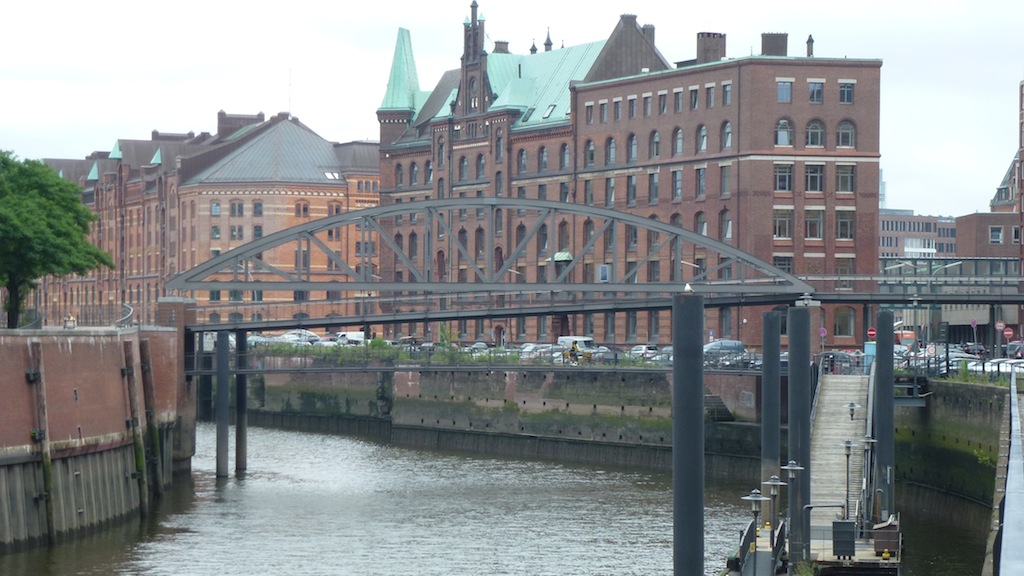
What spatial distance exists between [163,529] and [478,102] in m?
72.4

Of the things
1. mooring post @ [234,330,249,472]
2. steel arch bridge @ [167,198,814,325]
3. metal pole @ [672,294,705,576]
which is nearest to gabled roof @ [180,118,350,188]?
steel arch bridge @ [167,198,814,325]

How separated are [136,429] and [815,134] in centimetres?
5255

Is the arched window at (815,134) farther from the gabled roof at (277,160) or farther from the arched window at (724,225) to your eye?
the gabled roof at (277,160)

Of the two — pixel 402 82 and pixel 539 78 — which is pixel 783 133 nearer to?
pixel 539 78

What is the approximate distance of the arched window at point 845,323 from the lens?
310 ft

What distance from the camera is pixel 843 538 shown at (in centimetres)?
3516

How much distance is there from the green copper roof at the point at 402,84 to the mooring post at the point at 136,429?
3019 inches

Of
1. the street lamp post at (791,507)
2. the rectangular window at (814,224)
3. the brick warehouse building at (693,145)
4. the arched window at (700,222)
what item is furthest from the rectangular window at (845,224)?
the street lamp post at (791,507)

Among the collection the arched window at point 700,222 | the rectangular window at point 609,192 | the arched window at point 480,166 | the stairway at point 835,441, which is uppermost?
the arched window at point 480,166

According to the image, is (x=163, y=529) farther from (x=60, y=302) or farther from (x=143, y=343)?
(x=60, y=302)

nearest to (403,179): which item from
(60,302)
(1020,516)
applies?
(60,302)

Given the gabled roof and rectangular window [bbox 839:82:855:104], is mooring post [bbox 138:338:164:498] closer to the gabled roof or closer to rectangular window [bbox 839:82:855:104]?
rectangular window [bbox 839:82:855:104]

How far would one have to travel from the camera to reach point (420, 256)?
121 m

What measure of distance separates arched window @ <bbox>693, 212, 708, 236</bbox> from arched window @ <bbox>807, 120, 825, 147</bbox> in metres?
7.43
